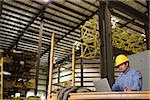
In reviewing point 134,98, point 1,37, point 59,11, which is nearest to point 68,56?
point 1,37

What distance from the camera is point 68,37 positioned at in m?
16.4

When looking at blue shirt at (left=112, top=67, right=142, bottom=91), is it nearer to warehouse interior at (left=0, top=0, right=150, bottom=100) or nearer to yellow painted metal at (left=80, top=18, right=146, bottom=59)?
warehouse interior at (left=0, top=0, right=150, bottom=100)

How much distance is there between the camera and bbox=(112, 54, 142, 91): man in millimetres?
4773

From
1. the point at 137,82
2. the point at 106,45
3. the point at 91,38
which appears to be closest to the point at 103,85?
the point at 137,82

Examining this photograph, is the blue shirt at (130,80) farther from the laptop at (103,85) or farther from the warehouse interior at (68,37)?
the warehouse interior at (68,37)

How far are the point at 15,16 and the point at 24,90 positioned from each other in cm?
496

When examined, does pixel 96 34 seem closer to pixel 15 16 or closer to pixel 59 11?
pixel 59 11

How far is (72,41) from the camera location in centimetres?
1700

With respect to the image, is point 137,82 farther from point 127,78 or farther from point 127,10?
point 127,10

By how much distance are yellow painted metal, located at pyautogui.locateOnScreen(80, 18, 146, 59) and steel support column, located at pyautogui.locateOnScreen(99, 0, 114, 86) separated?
3.09 metres

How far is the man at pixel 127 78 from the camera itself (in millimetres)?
4773

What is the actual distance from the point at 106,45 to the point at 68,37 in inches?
325

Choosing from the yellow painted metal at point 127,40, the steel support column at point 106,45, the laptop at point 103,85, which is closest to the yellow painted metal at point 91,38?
the yellow painted metal at point 127,40

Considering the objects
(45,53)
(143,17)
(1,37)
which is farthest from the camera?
(45,53)
